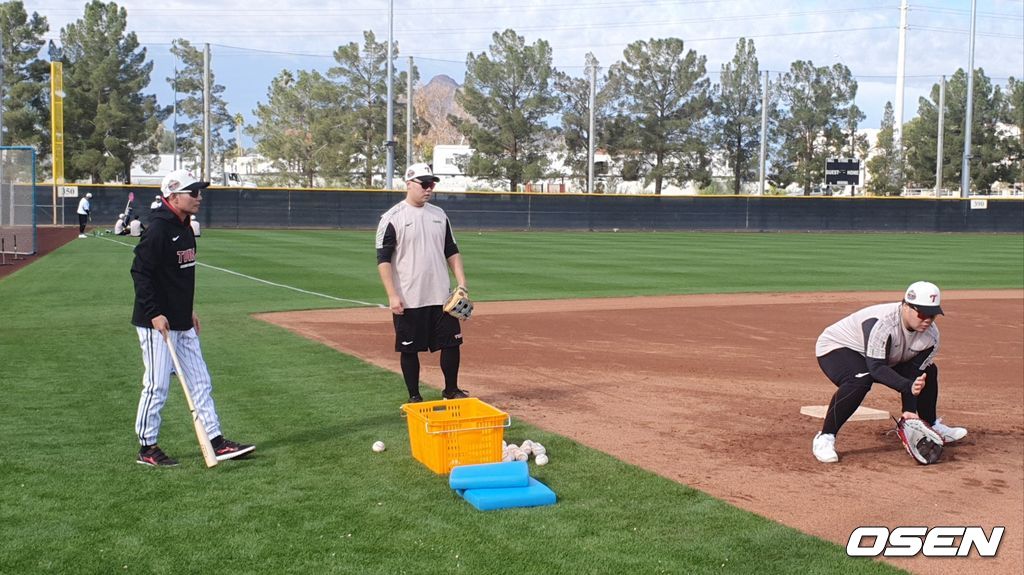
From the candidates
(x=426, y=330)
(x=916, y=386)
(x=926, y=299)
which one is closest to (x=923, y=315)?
(x=926, y=299)

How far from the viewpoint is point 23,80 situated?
2367 inches

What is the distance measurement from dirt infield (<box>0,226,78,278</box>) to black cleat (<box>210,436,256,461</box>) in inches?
646

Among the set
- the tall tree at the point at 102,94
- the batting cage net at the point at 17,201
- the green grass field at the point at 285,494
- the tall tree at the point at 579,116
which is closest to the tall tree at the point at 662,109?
the tall tree at the point at 579,116

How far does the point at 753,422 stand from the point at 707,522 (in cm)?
286

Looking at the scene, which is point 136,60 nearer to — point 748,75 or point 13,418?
point 748,75

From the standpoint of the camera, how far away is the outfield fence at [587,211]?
44.3m

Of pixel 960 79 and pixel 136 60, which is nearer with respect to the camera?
pixel 136 60

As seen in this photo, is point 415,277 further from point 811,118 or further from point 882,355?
point 811,118

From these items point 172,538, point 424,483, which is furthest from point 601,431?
point 172,538

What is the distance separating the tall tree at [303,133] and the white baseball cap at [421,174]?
2358 inches

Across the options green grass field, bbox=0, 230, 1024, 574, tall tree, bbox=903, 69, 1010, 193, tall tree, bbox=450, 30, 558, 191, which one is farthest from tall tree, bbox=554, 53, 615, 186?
green grass field, bbox=0, 230, 1024, 574

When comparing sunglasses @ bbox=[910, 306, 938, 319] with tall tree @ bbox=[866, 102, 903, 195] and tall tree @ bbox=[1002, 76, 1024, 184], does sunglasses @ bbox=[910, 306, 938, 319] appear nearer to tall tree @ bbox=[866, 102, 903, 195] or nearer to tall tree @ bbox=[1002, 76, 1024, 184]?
tall tree @ bbox=[866, 102, 903, 195]

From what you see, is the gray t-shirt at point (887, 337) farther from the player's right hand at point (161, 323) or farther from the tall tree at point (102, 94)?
the tall tree at point (102, 94)

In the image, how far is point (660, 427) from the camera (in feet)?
25.0
